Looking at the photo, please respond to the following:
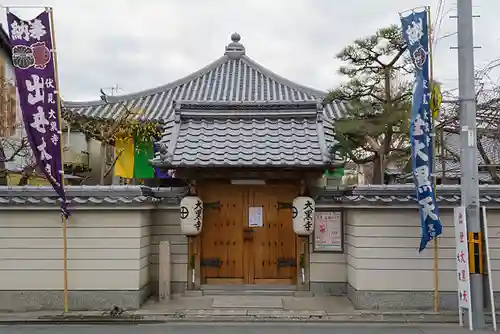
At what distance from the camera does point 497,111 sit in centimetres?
1232

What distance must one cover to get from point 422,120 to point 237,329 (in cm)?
501

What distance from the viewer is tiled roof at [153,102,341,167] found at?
10.8m

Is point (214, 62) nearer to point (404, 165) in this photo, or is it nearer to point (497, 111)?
point (404, 165)

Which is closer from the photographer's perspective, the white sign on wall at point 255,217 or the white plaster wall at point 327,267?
the white plaster wall at point 327,267

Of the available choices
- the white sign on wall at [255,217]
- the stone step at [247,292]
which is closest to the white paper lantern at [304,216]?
the white sign on wall at [255,217]

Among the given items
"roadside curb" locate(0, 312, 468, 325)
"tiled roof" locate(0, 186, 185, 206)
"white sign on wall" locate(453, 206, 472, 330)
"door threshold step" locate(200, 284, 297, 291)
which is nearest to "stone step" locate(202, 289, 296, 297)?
"door threshold step" locate(200, 284, 297, 291)

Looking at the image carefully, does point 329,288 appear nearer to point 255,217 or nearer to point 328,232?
point 328,232

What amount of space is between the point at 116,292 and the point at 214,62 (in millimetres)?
14618

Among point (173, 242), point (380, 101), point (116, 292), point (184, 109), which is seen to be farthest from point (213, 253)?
point (380, 101)

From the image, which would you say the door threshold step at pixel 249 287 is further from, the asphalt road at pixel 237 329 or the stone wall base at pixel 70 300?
the asphalt road at pixel 237 329

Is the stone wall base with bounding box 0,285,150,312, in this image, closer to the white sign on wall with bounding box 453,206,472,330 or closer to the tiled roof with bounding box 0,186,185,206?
the tiled roof with bounding box 0,186,185,206

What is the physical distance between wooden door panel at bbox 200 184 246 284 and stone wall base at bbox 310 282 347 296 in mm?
1672

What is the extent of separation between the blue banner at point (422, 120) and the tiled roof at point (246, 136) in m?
1.87

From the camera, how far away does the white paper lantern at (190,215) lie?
36.5 feet
